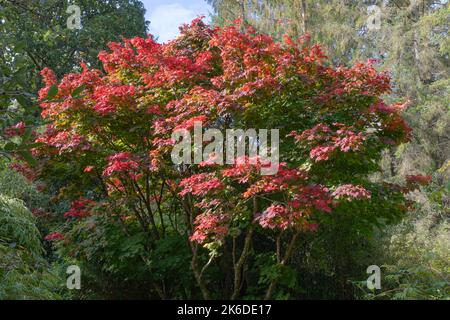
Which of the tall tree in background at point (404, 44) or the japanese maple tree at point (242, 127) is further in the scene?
the tall tree in background at point (404, 44)

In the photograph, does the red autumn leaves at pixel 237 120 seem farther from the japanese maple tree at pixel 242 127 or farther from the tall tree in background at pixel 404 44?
Answer: the tall tree in background at pixel 404 44

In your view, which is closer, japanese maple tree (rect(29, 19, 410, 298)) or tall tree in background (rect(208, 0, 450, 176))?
japanese maple tree (rect(29, 19, 410, 298))

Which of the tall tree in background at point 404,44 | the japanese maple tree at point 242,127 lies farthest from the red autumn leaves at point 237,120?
the tall tree in background at point 404,44

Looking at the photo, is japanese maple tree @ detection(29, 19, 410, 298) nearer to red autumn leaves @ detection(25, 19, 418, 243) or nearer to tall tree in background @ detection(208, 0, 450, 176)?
red autumn leaves @ detection(25, 19, 418, 243)

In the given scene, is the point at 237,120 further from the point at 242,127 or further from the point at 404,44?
the point at 404,44

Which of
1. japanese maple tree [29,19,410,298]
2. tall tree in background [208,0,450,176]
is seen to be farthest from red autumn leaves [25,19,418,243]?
tall tree in background [208,0,450,176]

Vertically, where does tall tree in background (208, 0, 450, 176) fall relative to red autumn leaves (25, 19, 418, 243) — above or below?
above

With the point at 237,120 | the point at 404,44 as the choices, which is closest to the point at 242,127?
the point at 237,120

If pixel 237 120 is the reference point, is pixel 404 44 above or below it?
above

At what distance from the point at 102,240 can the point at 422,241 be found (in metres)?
5.43

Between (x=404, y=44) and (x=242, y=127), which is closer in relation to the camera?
(x=242, y=127)

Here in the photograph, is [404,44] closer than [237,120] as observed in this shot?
No
